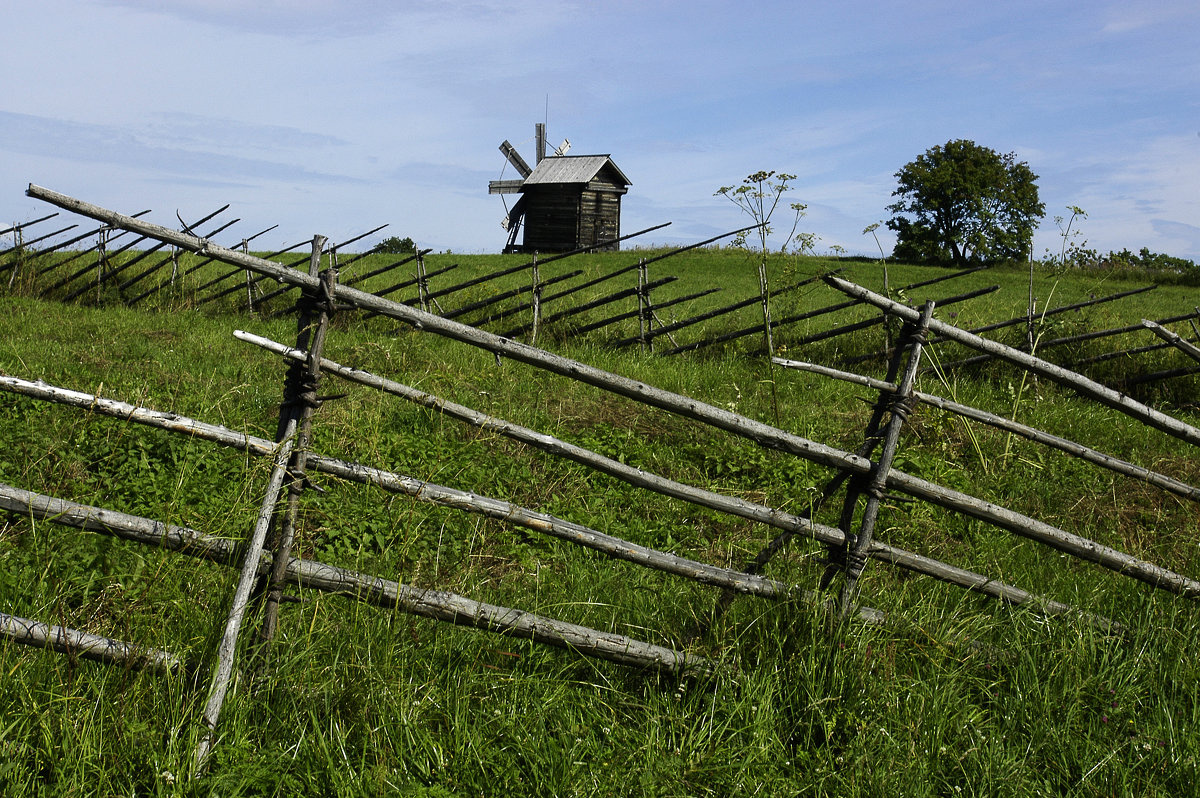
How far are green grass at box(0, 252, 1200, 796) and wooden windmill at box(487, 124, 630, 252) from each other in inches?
945

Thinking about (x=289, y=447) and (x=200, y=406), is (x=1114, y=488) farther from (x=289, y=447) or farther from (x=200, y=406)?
(x=200, y=406)

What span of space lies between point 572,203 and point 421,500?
2733cm

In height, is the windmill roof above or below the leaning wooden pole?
above

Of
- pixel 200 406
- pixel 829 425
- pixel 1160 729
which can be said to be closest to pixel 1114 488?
pixel 829 425

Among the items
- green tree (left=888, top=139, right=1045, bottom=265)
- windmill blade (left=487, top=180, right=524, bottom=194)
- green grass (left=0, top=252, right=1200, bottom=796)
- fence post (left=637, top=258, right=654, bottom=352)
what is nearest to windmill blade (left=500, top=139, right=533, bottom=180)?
windmill blade (left=487, top=180, right=524, bottom=194)

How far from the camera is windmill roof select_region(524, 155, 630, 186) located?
28689mm

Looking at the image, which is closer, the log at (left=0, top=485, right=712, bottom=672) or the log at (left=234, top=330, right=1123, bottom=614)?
the log at (left=0, top=485, right=712, bottom=672)

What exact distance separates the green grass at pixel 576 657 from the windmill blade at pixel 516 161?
3250 cm

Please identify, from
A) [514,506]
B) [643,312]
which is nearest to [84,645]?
[514,506]

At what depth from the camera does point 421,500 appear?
112 inches

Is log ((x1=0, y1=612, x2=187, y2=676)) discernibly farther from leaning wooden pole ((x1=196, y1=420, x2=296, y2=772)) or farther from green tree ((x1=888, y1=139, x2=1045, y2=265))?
green tree ((x1=888, y1=139, x2=1045, y2=265))

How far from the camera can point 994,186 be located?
36969 mm

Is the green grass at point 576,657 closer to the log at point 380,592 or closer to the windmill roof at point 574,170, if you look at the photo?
the log at point 380,592

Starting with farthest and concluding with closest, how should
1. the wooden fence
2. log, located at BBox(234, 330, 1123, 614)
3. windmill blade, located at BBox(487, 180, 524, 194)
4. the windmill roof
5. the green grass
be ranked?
windmill blade, located at BBox(487, 180, 524, 194) → the windmill roof → log, located at BBox(234, 330, 1123, 614) → the wooden fence → the green grass
